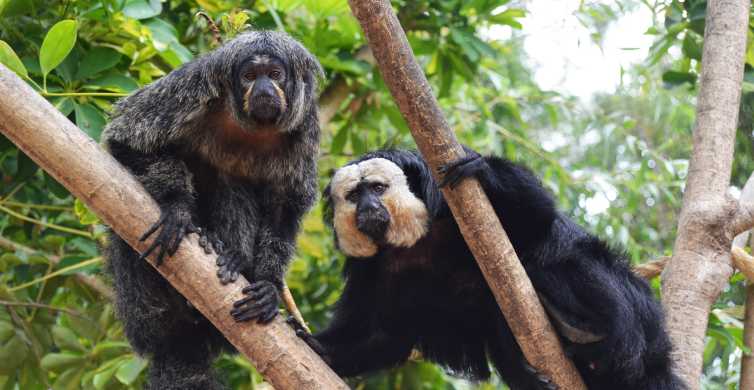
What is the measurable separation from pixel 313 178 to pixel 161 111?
29.1 inches

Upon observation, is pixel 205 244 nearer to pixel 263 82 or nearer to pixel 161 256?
pixel 161 256

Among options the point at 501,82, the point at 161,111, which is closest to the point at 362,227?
the point at 161,111

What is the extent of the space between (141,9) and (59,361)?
1742mm

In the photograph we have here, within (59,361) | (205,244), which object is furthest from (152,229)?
(59,361)

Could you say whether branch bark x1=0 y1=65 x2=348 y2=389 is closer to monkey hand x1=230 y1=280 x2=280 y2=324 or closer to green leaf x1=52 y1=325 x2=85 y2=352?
monkey hand x1=230 y1=280 x2=280 y2=324

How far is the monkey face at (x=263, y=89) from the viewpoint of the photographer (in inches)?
146

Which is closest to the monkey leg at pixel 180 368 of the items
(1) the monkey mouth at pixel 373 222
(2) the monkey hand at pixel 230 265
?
(2) the monkey hand at pixel 230 265

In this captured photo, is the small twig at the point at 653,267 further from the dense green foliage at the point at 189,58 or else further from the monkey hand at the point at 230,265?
the monkey hand at the point at 230,265

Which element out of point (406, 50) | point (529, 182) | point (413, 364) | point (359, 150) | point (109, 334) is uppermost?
point (406, 50)

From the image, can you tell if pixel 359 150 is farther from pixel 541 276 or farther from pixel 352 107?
pixel 541 276

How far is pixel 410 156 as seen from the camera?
4.11m

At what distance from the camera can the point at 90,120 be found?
4.06 meters

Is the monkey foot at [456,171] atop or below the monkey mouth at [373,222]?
atop

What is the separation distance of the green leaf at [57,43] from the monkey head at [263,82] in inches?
24.4
